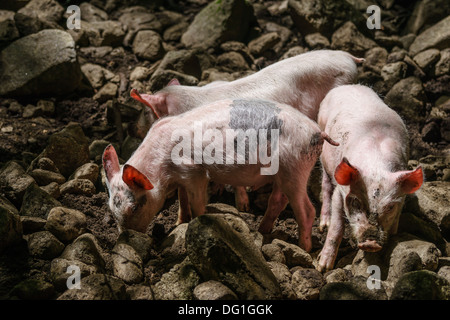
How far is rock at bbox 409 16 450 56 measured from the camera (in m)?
5.73

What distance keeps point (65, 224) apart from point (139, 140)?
155cm

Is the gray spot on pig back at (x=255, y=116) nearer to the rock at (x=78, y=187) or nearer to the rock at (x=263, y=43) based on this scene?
the rock at (x=78, y=187)

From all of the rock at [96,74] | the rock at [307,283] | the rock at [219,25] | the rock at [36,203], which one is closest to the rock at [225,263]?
the rock at [307,283]

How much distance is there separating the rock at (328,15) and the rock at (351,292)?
14.3 feet

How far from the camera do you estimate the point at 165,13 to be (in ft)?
23.5

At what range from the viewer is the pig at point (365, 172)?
294 centimetres

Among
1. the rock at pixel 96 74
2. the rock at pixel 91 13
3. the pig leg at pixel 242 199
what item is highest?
the rock at pixel 91 13

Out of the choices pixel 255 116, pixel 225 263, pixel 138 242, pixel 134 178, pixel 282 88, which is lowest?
pixel 138 242

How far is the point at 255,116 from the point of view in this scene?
3457 mm

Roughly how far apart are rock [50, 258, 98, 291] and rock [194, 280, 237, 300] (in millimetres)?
745

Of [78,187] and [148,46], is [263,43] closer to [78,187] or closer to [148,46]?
[148,46]

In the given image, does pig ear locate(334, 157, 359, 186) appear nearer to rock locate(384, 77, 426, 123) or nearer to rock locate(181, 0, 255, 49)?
rock locate(384, 77, 426, 123)

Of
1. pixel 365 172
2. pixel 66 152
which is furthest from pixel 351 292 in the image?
pixel 66 152

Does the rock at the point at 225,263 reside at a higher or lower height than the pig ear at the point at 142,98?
lower
